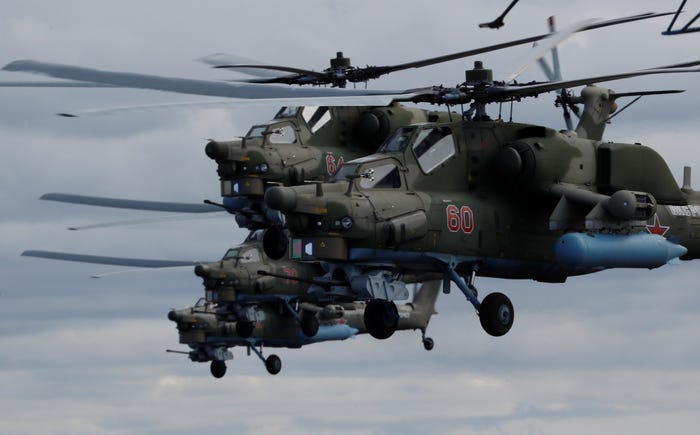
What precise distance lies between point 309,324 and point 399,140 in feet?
82.5

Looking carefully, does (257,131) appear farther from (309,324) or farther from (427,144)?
(309,324)

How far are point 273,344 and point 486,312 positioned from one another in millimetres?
31496

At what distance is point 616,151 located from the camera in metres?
35.9

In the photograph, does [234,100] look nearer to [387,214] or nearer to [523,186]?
[387,214]

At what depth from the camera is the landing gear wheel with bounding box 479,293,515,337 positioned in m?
34.1

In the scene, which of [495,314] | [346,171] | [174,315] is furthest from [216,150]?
[174,315]

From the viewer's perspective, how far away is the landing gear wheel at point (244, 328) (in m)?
60.6

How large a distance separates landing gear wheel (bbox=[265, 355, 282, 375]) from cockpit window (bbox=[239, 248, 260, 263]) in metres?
7.37

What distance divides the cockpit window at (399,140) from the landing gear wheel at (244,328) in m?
26.5

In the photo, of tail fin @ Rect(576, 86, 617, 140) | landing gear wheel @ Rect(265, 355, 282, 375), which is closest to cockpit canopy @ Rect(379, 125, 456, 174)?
tail fin @ Rect(576, 86, 617, 140)

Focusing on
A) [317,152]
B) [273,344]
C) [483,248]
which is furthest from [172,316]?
[483,248]

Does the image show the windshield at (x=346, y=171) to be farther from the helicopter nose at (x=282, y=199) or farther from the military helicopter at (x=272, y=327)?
the military helicopter at (x=272, y=327)

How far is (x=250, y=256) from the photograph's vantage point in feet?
195

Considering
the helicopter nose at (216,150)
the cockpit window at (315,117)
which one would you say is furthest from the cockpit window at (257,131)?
the helicopter nose at (216,150)
